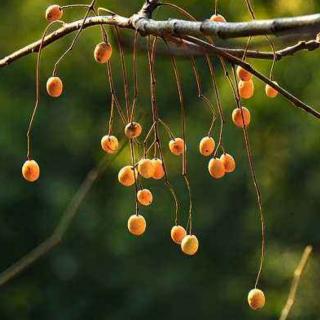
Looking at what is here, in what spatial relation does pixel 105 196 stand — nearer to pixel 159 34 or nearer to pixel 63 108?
pixel 63 108

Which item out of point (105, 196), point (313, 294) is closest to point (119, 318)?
point (105, 196)

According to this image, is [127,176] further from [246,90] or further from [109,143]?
[246,90]

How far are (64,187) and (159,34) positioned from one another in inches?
293

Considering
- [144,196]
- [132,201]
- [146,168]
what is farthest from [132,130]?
[132,201]

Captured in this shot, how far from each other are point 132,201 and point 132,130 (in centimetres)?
705

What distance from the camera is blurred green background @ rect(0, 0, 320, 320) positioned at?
8.74 m

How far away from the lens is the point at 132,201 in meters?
8.54

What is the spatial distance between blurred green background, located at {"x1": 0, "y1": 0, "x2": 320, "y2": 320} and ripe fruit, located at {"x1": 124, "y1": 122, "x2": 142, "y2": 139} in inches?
277

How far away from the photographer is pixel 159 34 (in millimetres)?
1137

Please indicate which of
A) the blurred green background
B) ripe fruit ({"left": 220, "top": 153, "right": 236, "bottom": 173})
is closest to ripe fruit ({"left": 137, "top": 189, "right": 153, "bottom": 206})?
ripe fruit ({"left": 220, "top": 153, "right": 236, "bottom": 173})

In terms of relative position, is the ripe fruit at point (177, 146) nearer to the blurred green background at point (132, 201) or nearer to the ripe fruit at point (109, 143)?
the ripe fruit at point (109, 143)

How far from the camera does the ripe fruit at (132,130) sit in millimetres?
1487

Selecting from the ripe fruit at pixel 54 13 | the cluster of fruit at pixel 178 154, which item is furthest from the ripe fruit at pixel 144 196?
the ripe fruit at pixel 54 13

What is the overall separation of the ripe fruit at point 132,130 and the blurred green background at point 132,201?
7031 mm
